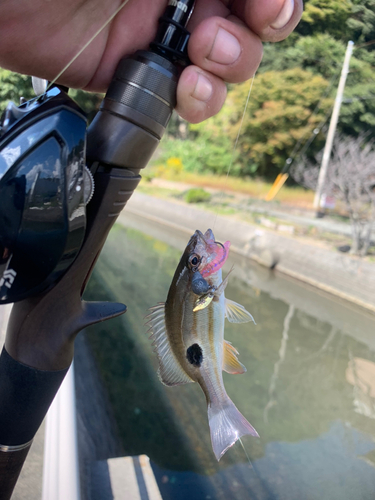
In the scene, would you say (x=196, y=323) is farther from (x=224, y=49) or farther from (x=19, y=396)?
(x=224, y=49)

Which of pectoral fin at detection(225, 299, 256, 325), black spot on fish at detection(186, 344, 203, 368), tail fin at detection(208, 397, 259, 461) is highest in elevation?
pectoral fin at detection(225, 299, 256, 325)

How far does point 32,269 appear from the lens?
0.54 meters

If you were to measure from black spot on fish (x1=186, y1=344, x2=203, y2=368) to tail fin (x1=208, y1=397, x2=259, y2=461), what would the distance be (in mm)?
83

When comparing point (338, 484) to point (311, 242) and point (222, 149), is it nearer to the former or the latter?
point (311, 242)

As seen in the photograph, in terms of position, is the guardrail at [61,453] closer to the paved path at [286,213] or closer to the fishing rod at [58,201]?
the fishing rod at [58,201]

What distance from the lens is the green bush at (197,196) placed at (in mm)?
7301

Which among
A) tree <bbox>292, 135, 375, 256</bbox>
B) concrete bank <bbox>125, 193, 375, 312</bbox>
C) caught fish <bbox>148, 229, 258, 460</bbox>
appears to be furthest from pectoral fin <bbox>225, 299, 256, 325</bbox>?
tree <bbox>292, 135, 375, 256</bbox>

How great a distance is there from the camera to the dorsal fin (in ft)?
2.24

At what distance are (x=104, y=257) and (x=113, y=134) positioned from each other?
477cm

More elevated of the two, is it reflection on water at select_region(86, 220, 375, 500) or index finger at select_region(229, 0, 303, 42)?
index finger at select_region(229, 0, 303, 42)

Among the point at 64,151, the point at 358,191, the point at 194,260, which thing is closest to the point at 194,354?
the point at 194,260

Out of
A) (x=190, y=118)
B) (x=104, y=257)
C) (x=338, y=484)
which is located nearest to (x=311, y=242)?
Answer: (x=104, y=257)

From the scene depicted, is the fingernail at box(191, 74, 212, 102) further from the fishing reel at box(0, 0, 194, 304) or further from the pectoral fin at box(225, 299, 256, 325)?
the pectoral fin at box(225, 299, 256, 325)

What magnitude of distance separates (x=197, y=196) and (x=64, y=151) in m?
6.96
